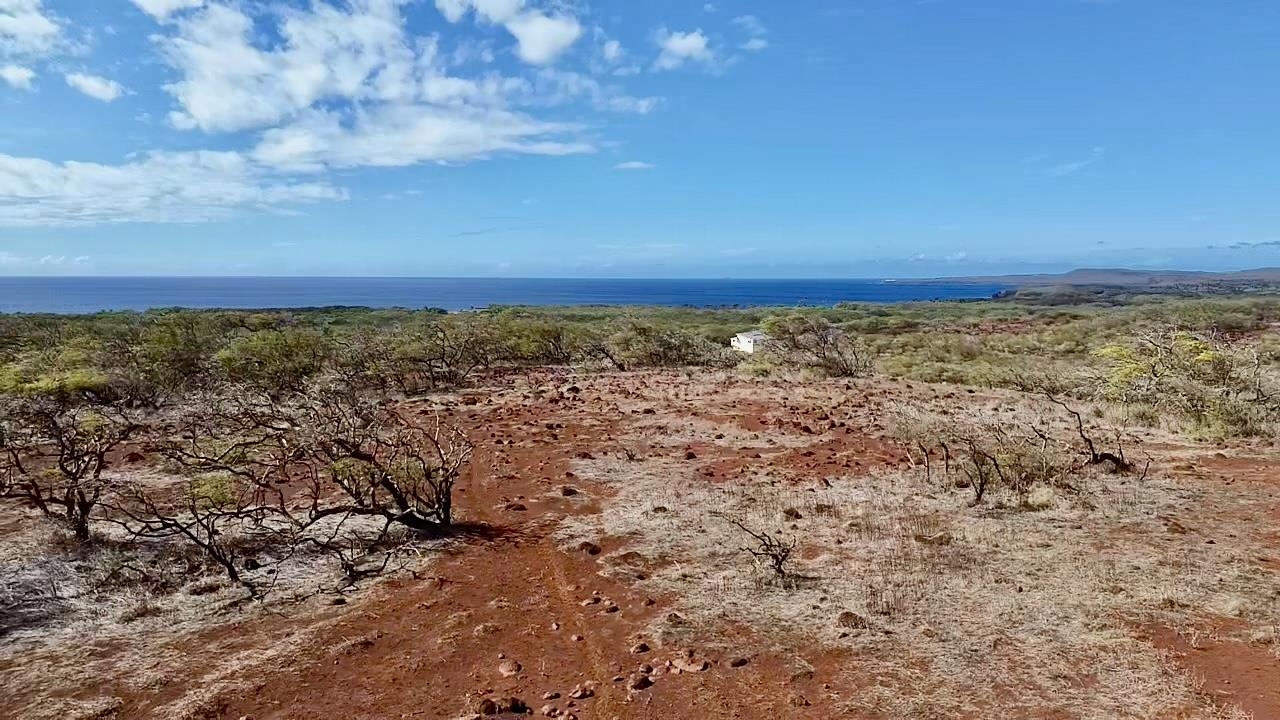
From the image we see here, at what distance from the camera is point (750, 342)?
92.2 feet

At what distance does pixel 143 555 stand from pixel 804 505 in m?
7.11

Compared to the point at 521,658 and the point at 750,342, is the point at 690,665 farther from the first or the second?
the point at 750,342

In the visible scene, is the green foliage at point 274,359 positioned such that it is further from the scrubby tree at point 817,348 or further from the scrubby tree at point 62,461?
the scrubby tree at point 817,348

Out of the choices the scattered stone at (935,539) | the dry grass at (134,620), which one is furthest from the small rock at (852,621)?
the dry grass at (134,620)

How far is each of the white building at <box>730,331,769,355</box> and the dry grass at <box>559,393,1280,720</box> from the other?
56.2ft

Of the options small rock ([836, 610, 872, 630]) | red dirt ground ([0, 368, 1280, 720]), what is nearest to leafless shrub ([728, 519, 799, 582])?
small rock ([836, 610, 872, 630])

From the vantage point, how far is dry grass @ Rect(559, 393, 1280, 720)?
466cm

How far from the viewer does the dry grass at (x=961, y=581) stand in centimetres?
466

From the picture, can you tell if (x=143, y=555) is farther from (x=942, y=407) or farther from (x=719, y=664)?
(x=942, y=407)

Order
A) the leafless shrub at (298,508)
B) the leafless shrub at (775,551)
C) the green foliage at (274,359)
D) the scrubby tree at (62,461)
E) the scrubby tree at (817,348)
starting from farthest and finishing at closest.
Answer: the scrubby tree at (817,348), the green foliage at (274,359), the scrubby tree at (62,461), the leafless shrub at (298,508), the leafless shrub at (775,551)

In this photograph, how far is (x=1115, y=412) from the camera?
14.4m

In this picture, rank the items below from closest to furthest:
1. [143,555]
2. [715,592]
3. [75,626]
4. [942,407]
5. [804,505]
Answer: [75,626] → [715,592] → [143,555] → [804,505] → [942,407]

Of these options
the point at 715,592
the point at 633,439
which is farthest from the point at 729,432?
the point at 715,592

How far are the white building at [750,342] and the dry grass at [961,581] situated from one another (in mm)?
17122
